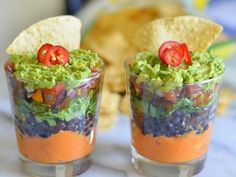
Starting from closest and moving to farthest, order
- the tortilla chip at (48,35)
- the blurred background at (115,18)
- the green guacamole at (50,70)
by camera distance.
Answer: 1. the green guacamole at (50,70)
2. the tortilla chip at (48,35)
3. the blurred background at (115,18)

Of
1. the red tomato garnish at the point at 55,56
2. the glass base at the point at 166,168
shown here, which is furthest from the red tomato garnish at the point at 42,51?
the glass base at the point at 166,168

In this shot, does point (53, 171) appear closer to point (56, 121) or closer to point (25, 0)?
point (56, 121)

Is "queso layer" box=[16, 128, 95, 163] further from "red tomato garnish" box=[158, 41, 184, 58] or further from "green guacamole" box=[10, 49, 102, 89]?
"red tomato garnish" box=[158, 41, 184, 58]

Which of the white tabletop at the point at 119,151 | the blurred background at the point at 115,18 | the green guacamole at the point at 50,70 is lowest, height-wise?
the white tabletop at the point at 119,151

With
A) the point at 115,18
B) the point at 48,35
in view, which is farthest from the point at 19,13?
the point at 48,35

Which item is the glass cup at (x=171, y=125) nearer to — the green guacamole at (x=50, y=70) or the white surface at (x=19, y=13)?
the green guacamole at (x=50, y=70)

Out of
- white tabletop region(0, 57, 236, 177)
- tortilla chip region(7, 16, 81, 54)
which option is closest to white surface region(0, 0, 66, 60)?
white tabletop region(0, 57, 236, 177)

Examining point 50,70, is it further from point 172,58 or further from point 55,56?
point 172,58

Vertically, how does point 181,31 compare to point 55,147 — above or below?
above
